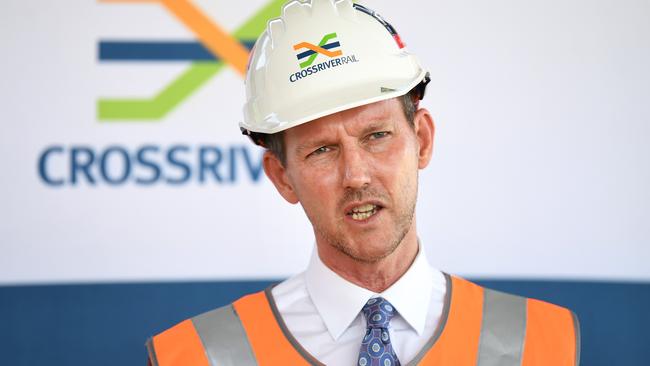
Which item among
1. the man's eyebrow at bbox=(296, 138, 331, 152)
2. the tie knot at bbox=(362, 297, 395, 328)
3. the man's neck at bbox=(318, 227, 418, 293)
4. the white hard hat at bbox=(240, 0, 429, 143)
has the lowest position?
the tie knot at bbox=(362, 297, 395, 328)

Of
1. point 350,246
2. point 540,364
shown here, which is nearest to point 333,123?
point 350,246

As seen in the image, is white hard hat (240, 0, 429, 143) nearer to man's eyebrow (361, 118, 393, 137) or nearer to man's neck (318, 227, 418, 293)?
man's eyebrow (361, 118, 393, 137)

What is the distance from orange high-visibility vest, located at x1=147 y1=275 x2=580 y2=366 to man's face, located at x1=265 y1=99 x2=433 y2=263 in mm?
230

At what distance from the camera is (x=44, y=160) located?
9.46 feet

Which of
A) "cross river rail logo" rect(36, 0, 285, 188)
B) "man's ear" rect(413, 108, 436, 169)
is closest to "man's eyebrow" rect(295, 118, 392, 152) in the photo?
"man's ear" rect(413, 108, 436, 169)

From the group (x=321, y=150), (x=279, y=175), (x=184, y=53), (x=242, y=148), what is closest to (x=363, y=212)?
(x=321, y=150)

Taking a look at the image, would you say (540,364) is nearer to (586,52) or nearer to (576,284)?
(576,284)

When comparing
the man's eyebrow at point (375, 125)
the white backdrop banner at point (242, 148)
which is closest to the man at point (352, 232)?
the man's eyebrow at point (375, 125)

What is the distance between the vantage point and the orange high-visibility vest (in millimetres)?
1925

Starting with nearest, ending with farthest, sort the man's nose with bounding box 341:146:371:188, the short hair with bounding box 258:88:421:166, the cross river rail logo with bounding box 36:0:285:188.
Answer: the man's nose with bounding box 341:146:371:188 → the short hair with bounding box 258:88:421:166 → the cross river rail logo with bounding box 36:0:285:188

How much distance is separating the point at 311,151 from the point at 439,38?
1199 millimetres

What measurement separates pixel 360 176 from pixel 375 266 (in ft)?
0.74

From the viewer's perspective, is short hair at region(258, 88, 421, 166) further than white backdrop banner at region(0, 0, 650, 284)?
No

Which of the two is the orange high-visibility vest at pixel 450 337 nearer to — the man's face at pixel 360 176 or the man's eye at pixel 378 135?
the man's face at pixel 360 176
